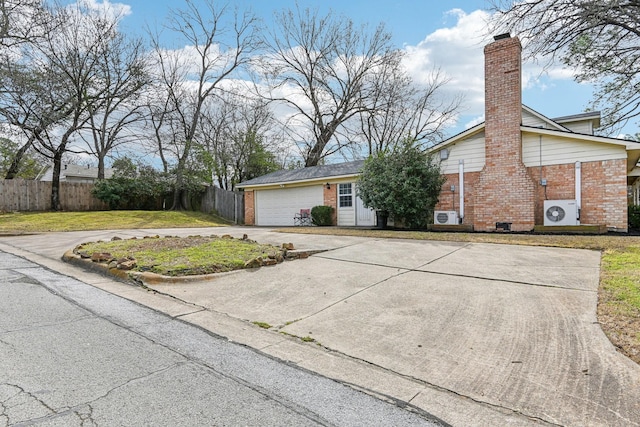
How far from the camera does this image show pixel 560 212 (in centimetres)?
1033

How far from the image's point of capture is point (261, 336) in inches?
132

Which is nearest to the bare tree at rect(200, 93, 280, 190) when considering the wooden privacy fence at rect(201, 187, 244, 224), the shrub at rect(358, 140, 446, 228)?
the wooden privacy fence at rect(201, 187, 244, 224)

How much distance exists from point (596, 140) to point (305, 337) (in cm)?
1106

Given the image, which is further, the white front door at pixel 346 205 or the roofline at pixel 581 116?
the white front door at pixel 346 205

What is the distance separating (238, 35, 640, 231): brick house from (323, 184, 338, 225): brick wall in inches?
202

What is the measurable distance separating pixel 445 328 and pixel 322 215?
12.8 meters

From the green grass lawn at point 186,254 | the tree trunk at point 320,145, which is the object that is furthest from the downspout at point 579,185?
the tree trunk at point 320,145

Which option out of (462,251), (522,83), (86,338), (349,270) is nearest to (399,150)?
(522,83)

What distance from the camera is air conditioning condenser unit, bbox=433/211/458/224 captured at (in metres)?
12.1

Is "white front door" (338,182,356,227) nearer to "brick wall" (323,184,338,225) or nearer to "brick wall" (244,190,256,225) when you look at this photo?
"brick wall" (323,184,338,225)

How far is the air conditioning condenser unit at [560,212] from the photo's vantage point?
10180 mm

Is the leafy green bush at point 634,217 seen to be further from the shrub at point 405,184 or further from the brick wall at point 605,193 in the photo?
the shrub at point 405,184

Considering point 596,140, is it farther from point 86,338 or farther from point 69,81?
point 69,81

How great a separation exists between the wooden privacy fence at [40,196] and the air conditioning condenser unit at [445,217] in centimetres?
2062
